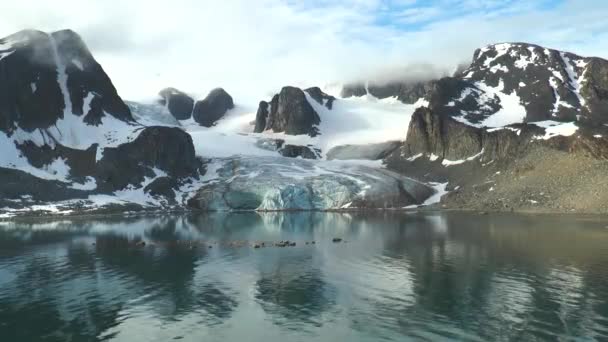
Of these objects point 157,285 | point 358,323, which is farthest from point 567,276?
point 157,285

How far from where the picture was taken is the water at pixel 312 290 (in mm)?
40812

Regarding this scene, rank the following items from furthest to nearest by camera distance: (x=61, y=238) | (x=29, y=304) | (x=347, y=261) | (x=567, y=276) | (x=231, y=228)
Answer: (x=231, y=228)
(x=61, y=238)
(x=347, y=261)
(x=567, y=276)
(x=29, y=304)

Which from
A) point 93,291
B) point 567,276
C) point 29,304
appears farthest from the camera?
point 567,276

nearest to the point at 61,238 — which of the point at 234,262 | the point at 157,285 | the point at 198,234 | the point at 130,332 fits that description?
the point at 198,234

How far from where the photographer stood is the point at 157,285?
58719 millimetres

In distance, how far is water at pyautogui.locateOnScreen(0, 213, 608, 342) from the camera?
134ft

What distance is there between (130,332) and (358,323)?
54.4 ft

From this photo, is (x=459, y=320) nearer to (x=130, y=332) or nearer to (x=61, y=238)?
(x=130, y=332)

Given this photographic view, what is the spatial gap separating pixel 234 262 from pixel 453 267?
2775cm

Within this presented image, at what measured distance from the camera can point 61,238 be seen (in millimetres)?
109000

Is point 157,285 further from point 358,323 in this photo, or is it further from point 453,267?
point 453,267

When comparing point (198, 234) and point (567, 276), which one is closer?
point (567, 276)

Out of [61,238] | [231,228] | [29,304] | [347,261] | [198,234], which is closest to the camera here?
[29,304]

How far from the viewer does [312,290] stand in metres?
55.4
